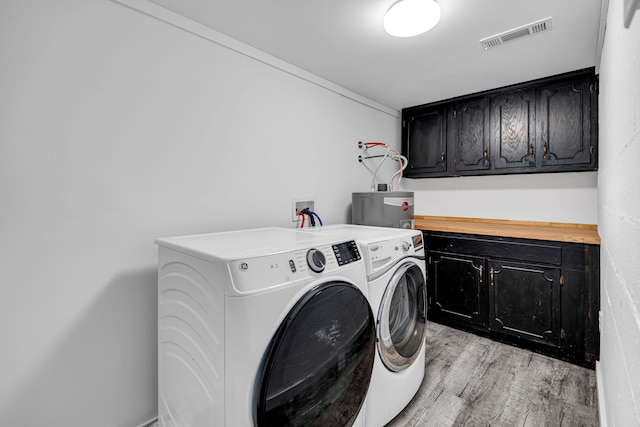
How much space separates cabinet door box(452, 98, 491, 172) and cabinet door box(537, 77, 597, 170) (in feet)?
1.35

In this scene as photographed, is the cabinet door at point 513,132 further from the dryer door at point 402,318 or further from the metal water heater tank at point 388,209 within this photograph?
the dryer door at point 402,318

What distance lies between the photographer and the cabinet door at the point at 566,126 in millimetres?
2324

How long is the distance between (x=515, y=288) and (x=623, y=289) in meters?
1.69

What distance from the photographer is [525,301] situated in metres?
2.24

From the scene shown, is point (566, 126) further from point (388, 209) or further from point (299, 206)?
point (299, 206)

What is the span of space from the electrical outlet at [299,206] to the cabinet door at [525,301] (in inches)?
58.3

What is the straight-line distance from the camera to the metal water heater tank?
7.70 feet

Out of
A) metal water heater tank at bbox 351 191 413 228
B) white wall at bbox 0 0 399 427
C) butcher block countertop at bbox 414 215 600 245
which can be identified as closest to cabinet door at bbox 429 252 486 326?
butcher block countertop at bbox 414 215 600 245

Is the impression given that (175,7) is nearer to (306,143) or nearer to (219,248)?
(306,143)

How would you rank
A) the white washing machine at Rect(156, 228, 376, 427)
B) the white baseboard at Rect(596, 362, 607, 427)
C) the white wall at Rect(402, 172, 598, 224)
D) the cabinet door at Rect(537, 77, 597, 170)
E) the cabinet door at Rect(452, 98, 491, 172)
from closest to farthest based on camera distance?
the white washing machine at Rect(156, 228, 376, 427) < the white baseboard at Rect(596, 362, 607, 427) < the cabinet door at Rect(537, 77, 597, 170) < the white wall at Rect(402, 172, 598, 224) < the cabinet door at Rect(452, 98, 491, 172)

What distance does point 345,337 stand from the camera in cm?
121

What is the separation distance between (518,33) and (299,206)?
5.68 feet

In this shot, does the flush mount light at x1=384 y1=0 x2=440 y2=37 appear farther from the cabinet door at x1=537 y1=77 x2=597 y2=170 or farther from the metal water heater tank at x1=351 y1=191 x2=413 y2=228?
the cabinet door at x1=537 y1=77 x2=597 y2=170

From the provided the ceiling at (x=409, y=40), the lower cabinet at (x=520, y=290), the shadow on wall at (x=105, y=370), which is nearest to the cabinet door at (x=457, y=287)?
the lower cabinet at (x=520, y=290)
